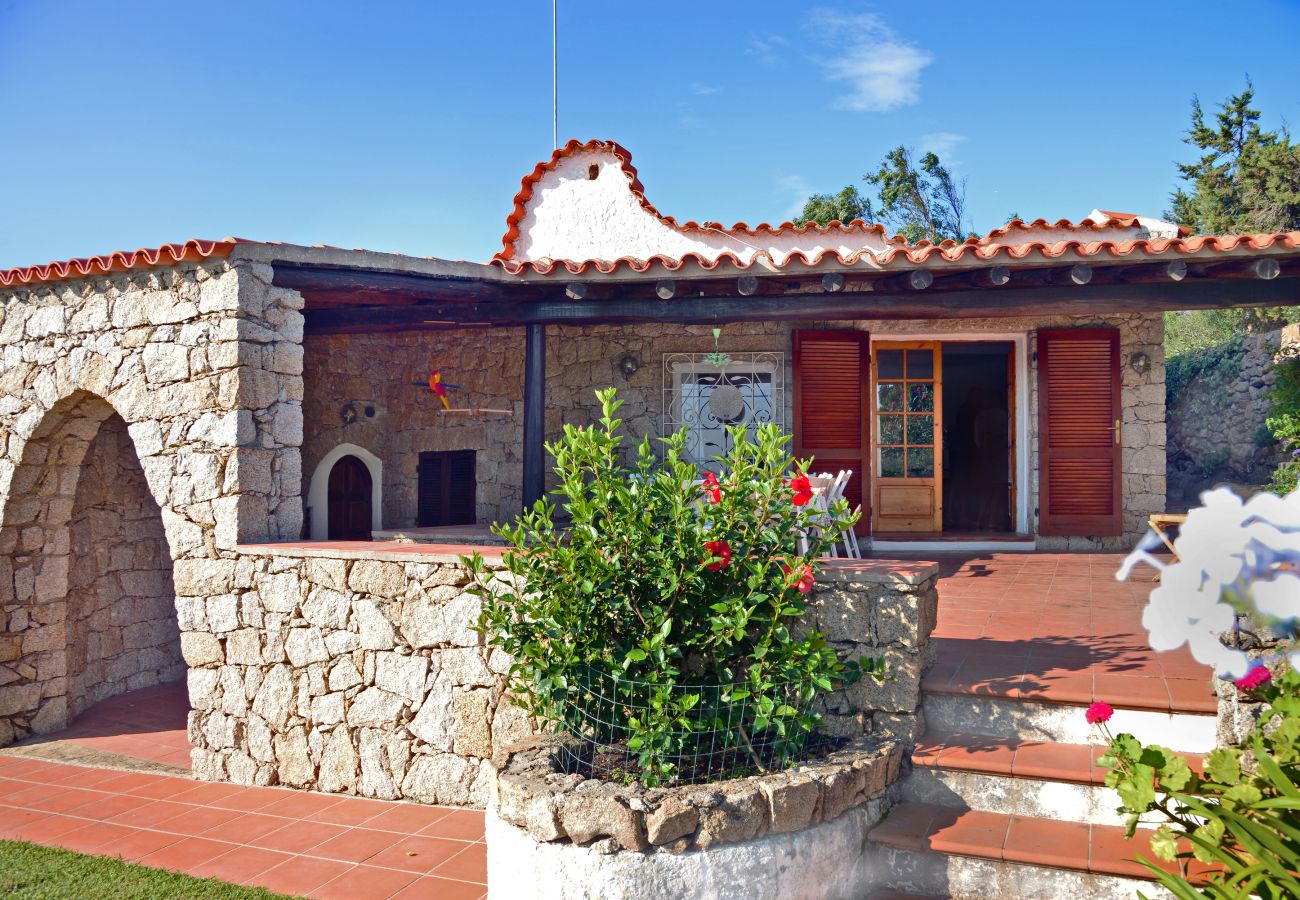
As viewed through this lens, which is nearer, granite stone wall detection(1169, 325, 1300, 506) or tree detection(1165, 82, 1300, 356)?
granite stone wall detection(1169, 325, 1300, 506)

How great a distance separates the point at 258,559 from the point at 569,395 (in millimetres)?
3417

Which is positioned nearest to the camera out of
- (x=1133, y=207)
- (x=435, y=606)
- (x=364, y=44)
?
(x=435, y=606)

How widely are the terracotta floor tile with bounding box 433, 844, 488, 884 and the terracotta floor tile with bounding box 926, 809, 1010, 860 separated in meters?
1.92

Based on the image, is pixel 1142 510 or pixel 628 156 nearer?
pixel 1142 510

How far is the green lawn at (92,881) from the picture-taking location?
3819mm

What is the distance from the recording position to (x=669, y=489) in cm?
360

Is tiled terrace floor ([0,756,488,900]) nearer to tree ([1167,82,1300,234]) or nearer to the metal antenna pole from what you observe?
the metal antenna pole

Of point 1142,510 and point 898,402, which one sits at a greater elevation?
point 898,402

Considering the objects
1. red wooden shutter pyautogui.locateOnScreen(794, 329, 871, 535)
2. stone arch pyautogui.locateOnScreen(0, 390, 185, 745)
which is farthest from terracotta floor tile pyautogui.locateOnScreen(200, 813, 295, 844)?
red wooden shutter pyautogui.locateOnScreen(794, 329, 871, 535)

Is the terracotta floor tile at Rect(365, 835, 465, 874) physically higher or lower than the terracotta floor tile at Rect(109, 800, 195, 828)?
higher

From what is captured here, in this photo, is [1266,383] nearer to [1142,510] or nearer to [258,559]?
[1142,510]

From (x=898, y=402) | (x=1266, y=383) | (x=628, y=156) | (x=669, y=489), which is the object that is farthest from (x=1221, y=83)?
(x=669, y=489)

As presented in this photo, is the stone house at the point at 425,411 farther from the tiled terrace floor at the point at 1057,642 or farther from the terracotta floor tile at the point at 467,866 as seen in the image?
the tiled terrace floor at the point at 1057,642

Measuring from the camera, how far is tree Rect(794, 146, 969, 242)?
20641 millimetres
